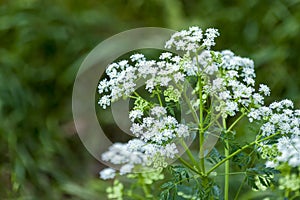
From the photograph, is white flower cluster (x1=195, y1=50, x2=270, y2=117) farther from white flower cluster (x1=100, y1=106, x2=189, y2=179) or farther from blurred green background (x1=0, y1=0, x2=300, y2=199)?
blurred green background (x1=0, y1=0, x2=300, y2=199)

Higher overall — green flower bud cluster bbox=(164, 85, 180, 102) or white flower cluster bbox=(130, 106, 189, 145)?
green flower bud cluster bbox=(164, 85, 180, 102)


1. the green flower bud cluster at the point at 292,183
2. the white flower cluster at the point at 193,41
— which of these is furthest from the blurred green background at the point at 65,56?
the white flower cluster at the point at 193,41

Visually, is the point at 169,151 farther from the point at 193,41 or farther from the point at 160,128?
the point at 193,41

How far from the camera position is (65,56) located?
2859mm

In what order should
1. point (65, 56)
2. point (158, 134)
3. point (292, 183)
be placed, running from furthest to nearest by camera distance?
point (65, 56) < point (292, 183) < point (158, 134)

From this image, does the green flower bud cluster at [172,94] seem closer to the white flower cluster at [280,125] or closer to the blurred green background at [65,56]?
the white flower cluster at [280,125]

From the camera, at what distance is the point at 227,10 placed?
2855 mm

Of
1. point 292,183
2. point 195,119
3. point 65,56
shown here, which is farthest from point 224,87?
point 65,56

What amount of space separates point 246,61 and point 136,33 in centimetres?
187

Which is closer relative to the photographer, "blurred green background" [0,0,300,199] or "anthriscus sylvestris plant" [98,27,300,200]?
"anthriscus sylvestris plant" [98,27,300,200]

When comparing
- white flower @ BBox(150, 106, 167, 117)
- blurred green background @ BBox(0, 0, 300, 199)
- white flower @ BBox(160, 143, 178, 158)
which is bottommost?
white flower @ BBox(160, 143, 178, 158)

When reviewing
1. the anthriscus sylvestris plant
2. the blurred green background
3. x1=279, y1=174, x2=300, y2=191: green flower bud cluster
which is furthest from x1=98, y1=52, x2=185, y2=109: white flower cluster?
the blurred green background

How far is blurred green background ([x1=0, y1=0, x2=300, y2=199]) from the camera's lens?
2430mm

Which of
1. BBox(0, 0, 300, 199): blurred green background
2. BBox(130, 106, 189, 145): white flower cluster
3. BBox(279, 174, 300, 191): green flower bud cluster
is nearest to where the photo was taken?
BBox(130, 106, 189, 145): white flower cluster
